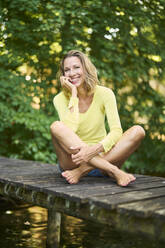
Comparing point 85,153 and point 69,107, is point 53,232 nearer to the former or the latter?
point 85,153

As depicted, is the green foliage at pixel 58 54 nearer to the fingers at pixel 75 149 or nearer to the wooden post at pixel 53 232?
the wooden post at pixel 53 232

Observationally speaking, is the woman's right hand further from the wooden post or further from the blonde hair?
the wooden post

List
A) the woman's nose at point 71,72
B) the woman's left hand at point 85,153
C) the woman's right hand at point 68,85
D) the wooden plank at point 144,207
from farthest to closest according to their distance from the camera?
the woman's nose at point 71,72 < the woman's right hand at point 68,85 < the woman's left hand at point 85,153 < the wooden plank at point 144,207

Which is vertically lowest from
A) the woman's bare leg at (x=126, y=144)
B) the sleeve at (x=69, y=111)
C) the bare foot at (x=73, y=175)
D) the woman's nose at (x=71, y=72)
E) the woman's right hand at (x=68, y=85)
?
the bare foot at (x=73, y=175)

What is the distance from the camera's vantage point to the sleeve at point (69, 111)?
9.58 feet

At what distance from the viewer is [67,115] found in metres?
2.98

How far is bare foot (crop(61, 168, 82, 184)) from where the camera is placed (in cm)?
267

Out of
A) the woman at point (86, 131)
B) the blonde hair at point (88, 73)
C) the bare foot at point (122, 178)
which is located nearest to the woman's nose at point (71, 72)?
the woman at point (86, 131)

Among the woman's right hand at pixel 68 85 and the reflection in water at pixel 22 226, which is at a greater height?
the woman's right hand at pixel 68 85

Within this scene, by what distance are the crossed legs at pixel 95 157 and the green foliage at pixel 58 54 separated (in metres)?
2.22

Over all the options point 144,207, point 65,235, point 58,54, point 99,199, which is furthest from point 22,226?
point 58,54

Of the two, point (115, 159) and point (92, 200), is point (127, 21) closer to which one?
point (115, 159)

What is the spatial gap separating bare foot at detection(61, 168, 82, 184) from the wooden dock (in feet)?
0.14

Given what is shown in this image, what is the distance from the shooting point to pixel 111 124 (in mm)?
2941
